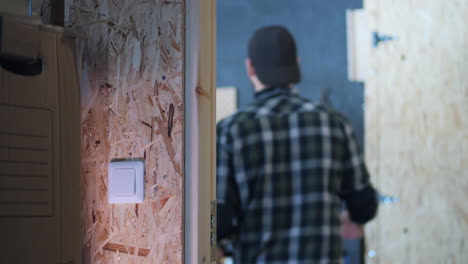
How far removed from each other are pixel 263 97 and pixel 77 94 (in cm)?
119

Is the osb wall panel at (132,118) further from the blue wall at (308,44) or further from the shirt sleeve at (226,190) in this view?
the blue wall at (308,44)

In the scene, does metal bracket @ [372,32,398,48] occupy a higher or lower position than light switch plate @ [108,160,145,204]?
higher

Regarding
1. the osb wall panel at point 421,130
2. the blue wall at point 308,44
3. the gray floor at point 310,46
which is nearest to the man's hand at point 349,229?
the osb wall panel at point 421,130

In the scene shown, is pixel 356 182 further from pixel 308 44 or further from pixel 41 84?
pixel 308 44

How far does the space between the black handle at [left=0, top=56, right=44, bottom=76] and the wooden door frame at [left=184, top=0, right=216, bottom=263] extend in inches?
11.7

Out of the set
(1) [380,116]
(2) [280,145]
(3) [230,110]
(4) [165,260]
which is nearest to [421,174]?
(1) [380,116]

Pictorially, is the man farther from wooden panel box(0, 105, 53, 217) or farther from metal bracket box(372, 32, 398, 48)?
wooden panel box(0, 105, 53, 217)

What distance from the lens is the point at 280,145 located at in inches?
93.2

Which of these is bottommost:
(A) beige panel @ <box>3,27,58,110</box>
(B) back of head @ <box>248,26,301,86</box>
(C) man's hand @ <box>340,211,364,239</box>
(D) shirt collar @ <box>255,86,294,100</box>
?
(C) man's hand @ <box>340,211,364,239</box>

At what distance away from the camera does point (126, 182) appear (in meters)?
1.38

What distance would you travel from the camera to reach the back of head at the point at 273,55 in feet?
8.36

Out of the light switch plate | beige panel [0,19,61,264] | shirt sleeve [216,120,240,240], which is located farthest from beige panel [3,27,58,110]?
shirt sleeve [216,120,240,240]

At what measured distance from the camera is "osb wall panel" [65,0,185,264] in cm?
135

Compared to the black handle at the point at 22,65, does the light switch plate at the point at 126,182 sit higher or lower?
lower
